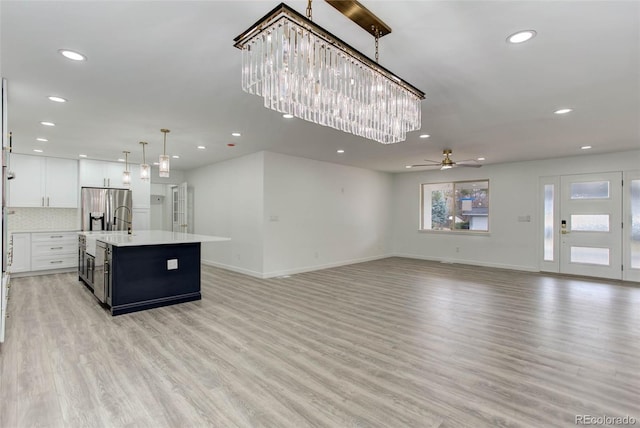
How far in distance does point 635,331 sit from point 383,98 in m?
3.92

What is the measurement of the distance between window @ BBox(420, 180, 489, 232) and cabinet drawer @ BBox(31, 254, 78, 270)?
8.81 metres

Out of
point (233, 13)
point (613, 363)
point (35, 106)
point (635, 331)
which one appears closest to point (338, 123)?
point (233, 13)

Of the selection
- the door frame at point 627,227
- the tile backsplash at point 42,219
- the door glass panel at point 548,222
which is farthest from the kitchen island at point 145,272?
the door frame at point 627,227

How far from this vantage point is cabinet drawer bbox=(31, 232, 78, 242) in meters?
6.42

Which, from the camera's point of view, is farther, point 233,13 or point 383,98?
point 383,98

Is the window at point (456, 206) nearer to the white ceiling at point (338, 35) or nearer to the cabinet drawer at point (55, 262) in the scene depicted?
the white ceiling at point (338, 35)

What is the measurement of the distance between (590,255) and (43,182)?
11736 mm

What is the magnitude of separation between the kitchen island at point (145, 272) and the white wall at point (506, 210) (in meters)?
6.49

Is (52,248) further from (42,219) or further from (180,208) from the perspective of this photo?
(180,208)

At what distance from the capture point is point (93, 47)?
2.42m

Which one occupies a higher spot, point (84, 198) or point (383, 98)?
point (383, 98)

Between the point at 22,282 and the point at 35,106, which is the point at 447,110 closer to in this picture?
the point at 35,106

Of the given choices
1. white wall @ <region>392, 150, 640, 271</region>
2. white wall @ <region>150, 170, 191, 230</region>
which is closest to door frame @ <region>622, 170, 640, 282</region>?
white wall @ <region>392, 150, 640, 271</region>

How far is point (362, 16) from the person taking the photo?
74.7 inches
